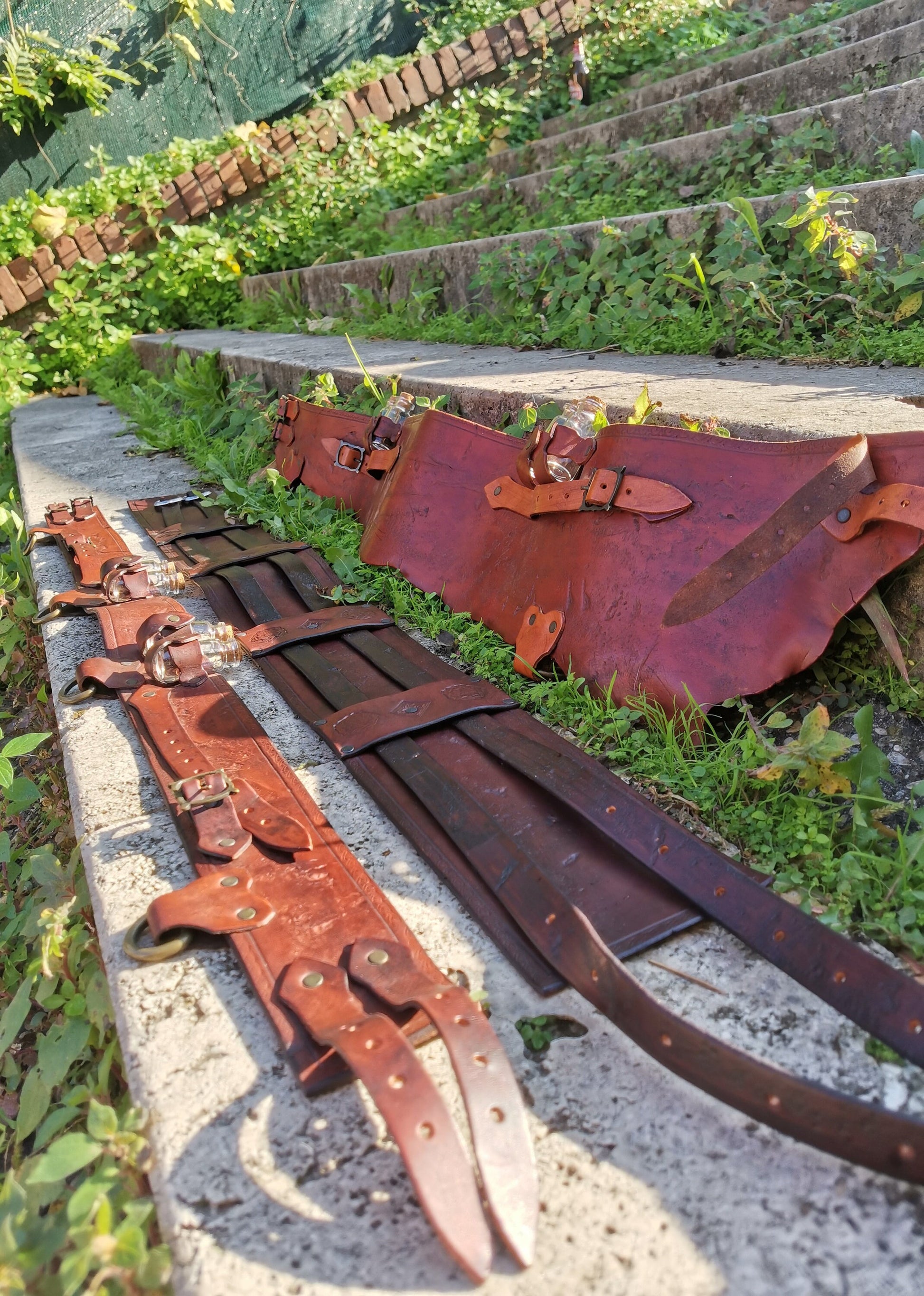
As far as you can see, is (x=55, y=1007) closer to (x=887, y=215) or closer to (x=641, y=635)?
(x=641, y=635)

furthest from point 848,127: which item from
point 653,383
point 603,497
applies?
point 603,497

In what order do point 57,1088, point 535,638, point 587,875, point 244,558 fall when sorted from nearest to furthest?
point 587,875
point 57,1088
point 535,638
point 244,558

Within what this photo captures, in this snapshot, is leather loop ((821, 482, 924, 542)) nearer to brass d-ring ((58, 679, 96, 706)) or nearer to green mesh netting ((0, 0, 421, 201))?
brass d-ring ((58, 679, 96, 706))

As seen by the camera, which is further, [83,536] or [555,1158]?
[83,536]

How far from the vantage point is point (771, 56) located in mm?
4988

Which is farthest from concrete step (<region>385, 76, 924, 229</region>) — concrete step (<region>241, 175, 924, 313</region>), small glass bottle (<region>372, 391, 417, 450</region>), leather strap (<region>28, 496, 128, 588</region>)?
leather strap (<region>28, 496, 128, 588</region>)

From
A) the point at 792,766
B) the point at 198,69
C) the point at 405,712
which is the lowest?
the point at 792,766

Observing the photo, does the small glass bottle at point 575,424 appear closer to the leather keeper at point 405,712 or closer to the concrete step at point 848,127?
the leather keeper at point 405,712

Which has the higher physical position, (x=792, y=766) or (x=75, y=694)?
(x=75, y=694)

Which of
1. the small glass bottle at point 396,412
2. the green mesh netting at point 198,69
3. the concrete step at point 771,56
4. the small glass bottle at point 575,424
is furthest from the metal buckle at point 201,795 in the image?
the green mesh netting at point 198,69

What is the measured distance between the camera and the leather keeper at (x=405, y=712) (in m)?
1.68

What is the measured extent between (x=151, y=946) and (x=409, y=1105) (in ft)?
1.59

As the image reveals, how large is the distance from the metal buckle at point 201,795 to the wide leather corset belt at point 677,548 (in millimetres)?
710

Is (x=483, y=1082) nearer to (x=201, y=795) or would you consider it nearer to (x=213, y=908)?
(x=213, y=908)
